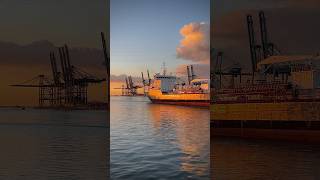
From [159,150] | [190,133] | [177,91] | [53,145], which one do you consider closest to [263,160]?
[159,150]

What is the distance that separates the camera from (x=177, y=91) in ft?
57.6

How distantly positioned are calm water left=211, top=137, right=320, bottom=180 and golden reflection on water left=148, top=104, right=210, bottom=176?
0.19 meters

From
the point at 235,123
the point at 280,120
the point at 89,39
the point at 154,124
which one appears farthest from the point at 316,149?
the point at 154,124

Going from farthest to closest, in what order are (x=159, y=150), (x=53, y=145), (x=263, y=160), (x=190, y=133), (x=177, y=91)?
1. (x=177, y=91)
2. (x=190, y=133)
3. (x=53, y=145)
4. (x=159, y=150)
5. (x=263, y=160)

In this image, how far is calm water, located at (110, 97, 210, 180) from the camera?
5.83 metres

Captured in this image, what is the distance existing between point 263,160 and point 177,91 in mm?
11056

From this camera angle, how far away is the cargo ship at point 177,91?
14953mm

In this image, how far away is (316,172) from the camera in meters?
5.60

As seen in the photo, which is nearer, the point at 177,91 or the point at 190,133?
the point at 190,133

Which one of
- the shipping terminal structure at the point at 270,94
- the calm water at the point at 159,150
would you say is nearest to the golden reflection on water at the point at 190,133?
the calm water at the point at 159,150

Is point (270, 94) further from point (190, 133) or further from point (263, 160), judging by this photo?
point (190, 133)

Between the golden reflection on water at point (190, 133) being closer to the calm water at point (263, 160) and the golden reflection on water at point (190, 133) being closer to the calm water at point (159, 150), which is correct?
the calm water at point (159, 150)

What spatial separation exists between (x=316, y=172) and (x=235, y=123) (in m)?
3.13

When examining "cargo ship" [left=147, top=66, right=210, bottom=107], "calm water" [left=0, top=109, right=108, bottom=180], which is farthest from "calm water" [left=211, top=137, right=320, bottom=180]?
"cargo ship" [left=147, top=66, right=210, bottom=107]
